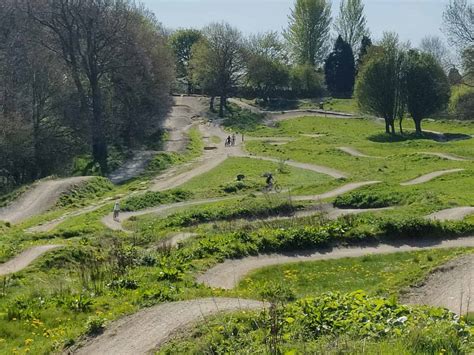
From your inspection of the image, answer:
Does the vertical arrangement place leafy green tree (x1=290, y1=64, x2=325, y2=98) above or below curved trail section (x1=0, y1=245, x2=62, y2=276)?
above

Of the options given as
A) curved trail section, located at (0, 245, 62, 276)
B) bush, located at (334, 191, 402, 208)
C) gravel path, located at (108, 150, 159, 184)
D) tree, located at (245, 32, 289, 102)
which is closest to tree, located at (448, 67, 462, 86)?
tree, located at (245, 32, 289, 102)

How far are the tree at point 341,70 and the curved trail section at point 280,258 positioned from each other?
8033 cm

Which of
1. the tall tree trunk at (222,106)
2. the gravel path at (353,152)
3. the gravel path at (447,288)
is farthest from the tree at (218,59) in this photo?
the gravel path at (447,288)

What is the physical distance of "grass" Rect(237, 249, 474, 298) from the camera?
15.2 metres

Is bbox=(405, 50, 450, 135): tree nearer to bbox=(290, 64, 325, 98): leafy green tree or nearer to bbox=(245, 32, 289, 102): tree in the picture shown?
bbox=(245, 32, 289, 102): tree

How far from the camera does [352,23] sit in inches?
4476

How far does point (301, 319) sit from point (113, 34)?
1640 inches

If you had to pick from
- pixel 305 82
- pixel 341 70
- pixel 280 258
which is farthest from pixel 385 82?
pixel 280 258

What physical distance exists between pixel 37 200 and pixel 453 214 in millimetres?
23343

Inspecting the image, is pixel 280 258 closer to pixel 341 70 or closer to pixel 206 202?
pixel 206 202

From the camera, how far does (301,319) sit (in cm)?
1024

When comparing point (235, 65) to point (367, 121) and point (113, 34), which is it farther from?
point (113, 34)

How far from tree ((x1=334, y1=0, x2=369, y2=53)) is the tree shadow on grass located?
55398 mm

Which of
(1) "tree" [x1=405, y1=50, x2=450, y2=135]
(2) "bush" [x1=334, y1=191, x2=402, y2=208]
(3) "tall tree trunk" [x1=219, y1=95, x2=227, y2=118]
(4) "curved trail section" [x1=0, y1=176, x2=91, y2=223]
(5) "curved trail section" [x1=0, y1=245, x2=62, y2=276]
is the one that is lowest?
(4) "curved trail section" [x1=0, y1=176, x2=91, y2=223]
